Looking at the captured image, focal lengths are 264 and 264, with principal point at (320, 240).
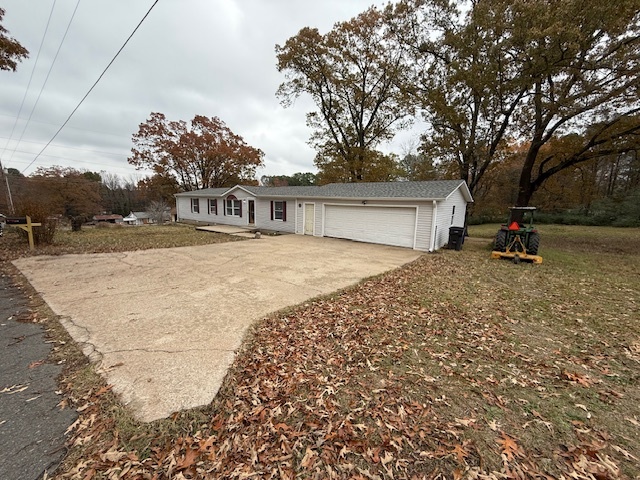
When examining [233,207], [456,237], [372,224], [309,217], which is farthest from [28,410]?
[233,207]

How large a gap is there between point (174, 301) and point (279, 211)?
11.8 m

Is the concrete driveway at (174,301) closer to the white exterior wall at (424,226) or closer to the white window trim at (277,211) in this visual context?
the white exterior wall at (424,226)

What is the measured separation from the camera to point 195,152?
2698 centimetres

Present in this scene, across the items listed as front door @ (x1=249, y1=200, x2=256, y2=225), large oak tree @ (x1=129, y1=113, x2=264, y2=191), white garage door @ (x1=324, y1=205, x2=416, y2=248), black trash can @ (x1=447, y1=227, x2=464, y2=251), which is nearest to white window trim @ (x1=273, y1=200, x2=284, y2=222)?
front door @ (x1=249, y1=200, x2=256, y2=225)

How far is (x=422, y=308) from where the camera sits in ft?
15.6

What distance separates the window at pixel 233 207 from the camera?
18.5m

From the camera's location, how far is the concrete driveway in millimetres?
2709

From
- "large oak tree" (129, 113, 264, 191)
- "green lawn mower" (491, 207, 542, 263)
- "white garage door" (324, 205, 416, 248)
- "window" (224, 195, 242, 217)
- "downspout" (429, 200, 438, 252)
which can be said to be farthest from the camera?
"large oak tree" (129, 113, 264, 191)

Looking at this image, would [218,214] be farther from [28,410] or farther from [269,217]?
[28,410]

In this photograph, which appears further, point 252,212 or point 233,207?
point 233,207

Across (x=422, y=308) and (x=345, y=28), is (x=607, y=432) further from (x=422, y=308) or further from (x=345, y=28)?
(x=345, y=28)

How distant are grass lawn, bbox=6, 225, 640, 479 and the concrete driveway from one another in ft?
0.72

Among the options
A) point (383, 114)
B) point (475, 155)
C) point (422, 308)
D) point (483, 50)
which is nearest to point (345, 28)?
point (383, 114)

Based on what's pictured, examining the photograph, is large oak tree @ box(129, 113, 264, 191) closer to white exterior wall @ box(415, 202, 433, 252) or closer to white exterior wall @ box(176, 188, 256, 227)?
white exterior wall @ box(176, 188, 256, 227)
